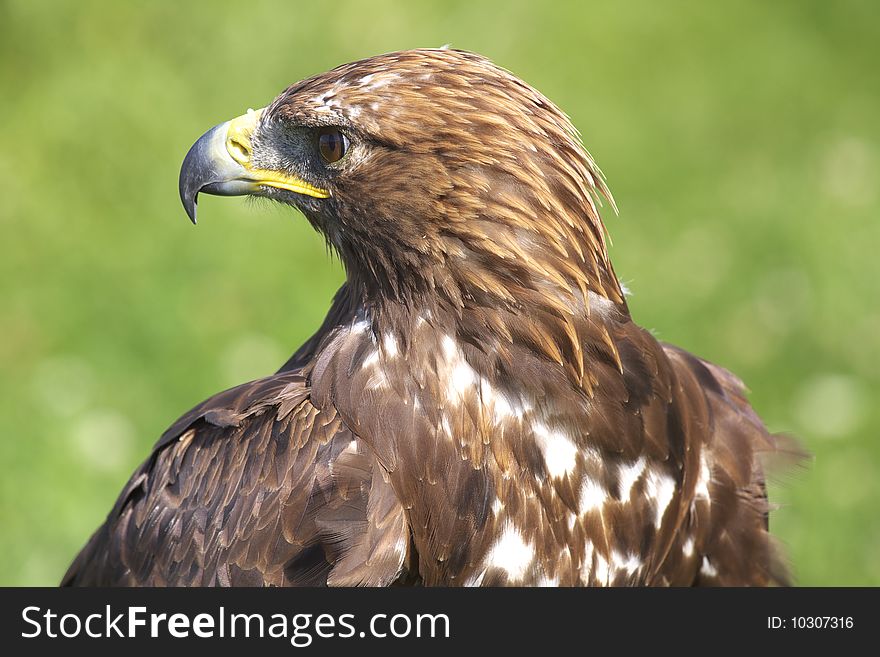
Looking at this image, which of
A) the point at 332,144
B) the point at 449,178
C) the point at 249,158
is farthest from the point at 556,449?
the point at 249,158

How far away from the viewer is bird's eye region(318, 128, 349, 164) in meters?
3.12

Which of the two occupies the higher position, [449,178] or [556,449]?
[449,178]

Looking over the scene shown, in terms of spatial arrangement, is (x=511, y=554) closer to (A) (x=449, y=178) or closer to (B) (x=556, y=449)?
(B) (x=556, y=449)

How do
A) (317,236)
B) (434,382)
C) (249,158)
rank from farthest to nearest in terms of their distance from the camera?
(317,236), (249,158), (434,382)

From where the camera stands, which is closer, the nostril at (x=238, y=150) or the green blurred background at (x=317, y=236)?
the nostril at (x=238, y=150)

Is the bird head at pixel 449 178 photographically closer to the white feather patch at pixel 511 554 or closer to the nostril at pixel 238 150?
the nostril at pixel 238 150

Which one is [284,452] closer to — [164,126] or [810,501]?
[810,501]

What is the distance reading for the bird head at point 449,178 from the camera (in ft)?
9.93

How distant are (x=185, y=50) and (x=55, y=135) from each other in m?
0.98

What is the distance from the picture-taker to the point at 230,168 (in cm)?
332

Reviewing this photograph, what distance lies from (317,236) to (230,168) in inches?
169

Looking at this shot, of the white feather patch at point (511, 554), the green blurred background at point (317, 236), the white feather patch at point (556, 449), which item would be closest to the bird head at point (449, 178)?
the white feather patch at point (556, 449)

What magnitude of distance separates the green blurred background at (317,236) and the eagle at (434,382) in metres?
2.41

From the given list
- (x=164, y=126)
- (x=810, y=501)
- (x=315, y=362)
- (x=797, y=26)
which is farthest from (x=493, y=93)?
(x=797, y=26)
